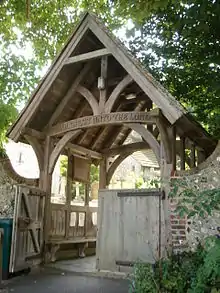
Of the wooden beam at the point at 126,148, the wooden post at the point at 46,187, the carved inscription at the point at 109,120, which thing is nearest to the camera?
the carved inscription at the point at 109,120

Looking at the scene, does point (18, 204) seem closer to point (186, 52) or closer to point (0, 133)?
point (0, 133)

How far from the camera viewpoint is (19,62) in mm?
11805

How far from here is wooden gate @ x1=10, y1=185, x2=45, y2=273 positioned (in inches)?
275

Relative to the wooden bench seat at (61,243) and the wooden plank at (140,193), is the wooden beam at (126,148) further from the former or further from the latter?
the wooden plank at (140,193)

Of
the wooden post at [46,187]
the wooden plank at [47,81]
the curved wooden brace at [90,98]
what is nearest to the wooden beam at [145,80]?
the wooden plank at [47,81]

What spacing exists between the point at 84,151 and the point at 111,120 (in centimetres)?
282

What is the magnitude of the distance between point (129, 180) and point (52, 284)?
16.9m

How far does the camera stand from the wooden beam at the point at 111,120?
7.22 metres

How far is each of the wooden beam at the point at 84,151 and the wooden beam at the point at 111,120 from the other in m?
1.36

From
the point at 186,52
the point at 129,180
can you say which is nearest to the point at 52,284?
the point at 186,52

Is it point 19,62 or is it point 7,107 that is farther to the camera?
point 19,62

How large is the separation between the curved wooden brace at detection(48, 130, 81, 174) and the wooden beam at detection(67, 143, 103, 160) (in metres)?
1.17

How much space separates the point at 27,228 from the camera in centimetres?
745

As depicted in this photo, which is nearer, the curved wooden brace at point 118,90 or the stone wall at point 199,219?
the stone wall at point 199,219
